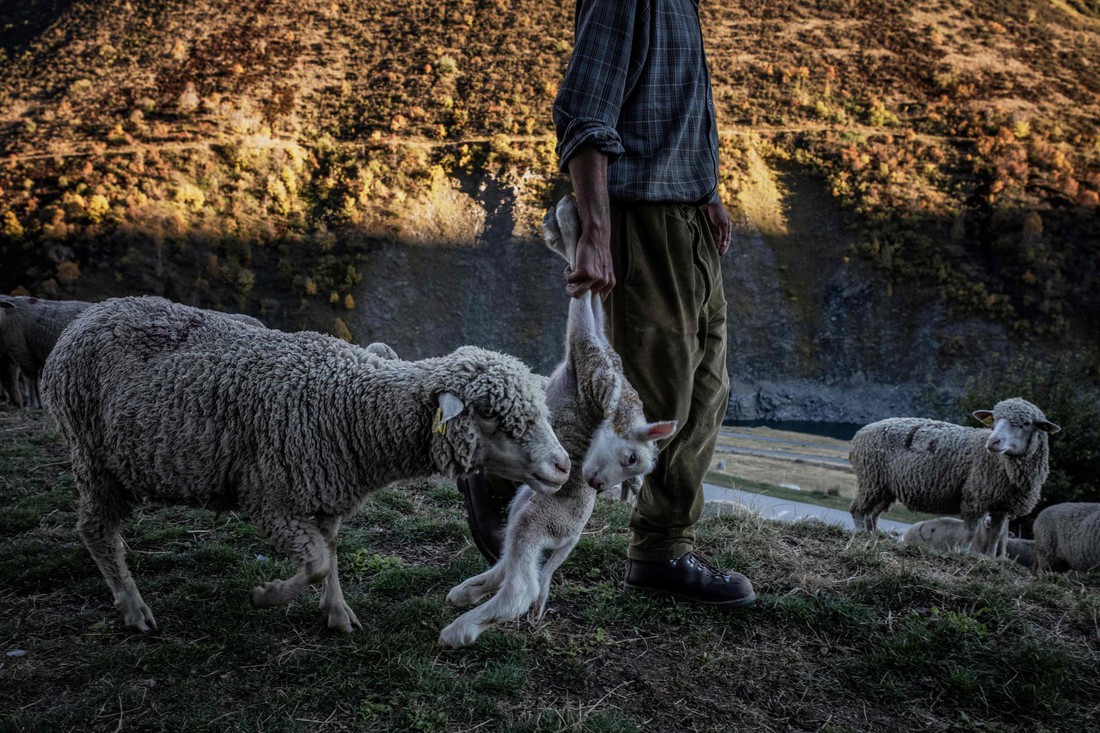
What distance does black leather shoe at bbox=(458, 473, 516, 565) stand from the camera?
3506 millimetres

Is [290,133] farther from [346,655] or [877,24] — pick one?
[346,655]

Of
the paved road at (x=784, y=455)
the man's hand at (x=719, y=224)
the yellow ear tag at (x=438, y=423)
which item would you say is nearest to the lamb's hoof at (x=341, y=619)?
the yellow ear tag at (x=438, y=423)

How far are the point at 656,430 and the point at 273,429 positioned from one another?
5.59 feet

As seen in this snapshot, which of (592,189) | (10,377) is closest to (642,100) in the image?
(592,189)

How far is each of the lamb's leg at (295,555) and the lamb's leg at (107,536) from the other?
0.75 meters

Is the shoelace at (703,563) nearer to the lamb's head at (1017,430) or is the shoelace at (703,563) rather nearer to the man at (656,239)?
the man at (656,239)

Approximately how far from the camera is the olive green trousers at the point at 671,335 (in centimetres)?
322

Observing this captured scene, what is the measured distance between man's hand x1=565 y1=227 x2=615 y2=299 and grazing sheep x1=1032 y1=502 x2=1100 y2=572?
8.28 metres

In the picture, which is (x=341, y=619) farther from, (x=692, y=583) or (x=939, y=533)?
(x=939, y=533)

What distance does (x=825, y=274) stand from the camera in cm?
4466

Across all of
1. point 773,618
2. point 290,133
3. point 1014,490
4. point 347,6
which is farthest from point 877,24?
point 773,618

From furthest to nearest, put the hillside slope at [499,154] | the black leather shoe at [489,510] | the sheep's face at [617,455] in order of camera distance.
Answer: the hillside slope at [499,154] < the black leather shoe at [489,510] < the sheep's face at [617,455]

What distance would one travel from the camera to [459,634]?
2.97 metres

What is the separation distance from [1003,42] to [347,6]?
51834mm
